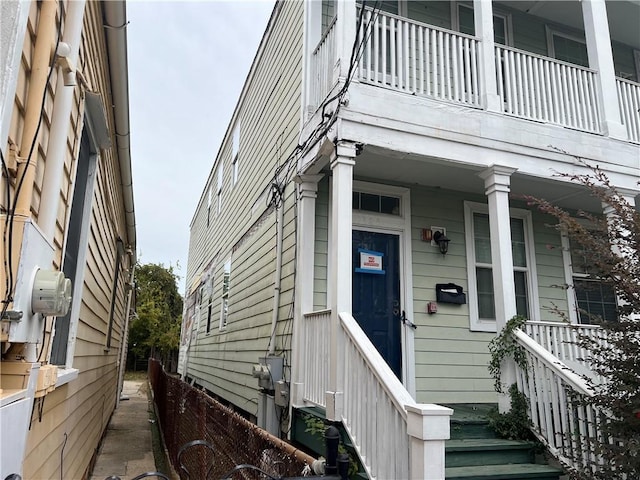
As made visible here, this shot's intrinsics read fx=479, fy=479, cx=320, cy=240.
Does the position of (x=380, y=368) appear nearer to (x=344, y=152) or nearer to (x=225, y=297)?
(x=344, y=152)

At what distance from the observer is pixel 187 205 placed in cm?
3541

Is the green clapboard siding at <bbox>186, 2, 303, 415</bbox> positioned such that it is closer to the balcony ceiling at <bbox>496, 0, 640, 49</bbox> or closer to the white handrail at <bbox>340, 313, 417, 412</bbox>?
the white handrail at <bbox>340, 313, 417, 412</bbox>

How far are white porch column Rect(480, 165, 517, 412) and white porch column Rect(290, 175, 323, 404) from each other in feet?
6.47

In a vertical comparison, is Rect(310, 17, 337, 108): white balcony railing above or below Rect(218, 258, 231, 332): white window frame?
above

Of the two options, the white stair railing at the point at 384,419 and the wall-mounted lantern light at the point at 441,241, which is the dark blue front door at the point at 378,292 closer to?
the wall-mounted lantern light at the point at 441,241

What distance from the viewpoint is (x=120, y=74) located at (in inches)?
201

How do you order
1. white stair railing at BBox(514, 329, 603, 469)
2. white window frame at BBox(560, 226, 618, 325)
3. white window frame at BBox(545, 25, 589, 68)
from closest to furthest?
white stair railing at BBox(514, 329, 603, 469)
white window frame at BBox(560, 226, 618, 325)
white window frame at BBox(545, 25, 589, 68)

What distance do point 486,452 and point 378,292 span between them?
237cm

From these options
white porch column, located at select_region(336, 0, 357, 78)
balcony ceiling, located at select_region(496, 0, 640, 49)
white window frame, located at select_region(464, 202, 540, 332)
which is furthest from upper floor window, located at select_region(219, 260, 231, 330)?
balcony ceiling, located at select_region(496, 0, 640, 49)

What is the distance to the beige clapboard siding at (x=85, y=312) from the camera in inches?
131

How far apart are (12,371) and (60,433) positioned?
218cm

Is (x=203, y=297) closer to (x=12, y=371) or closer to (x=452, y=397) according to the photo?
(x=452, y=397)

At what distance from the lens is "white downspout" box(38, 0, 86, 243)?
103 inches

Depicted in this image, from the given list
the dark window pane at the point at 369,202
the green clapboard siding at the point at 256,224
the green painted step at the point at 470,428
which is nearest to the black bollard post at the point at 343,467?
the green painted step at the point at 470,428
